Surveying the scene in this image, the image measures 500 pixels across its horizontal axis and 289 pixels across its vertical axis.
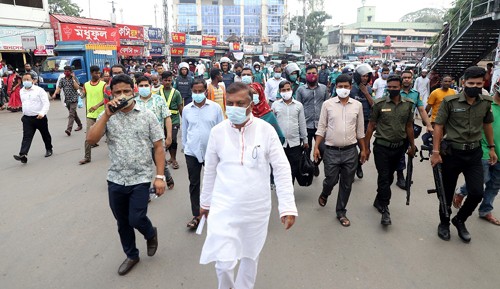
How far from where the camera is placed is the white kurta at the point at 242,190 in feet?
7.78

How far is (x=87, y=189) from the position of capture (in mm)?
5426

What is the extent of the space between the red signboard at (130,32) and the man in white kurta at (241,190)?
3304 centimetres

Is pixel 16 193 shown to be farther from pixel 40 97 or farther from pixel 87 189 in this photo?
pixel 40 97

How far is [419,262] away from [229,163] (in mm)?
2170

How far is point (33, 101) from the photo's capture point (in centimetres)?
675

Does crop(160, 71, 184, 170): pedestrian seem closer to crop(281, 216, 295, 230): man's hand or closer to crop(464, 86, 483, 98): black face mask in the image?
crop(281, 216, 295, 230): man's hand

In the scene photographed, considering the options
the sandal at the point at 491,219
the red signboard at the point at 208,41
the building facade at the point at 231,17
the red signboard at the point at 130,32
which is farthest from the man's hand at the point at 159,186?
the building facade at the point at 231,17

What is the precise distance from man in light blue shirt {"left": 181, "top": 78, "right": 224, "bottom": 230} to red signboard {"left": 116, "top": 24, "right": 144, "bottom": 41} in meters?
31.2

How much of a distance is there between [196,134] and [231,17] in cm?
9247

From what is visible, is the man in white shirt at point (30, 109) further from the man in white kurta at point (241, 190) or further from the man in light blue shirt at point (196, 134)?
the man in white kurta at point (241, 190)

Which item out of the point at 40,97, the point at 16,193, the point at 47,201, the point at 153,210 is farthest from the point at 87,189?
the point at 40,97

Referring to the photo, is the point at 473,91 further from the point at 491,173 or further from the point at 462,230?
the point at 462,230

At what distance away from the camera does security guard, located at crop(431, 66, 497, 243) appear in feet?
11.7

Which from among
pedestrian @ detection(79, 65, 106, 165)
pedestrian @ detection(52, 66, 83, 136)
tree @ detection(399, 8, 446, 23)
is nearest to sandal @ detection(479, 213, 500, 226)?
pedestrian @ detection(79, 65, 106, 165)
